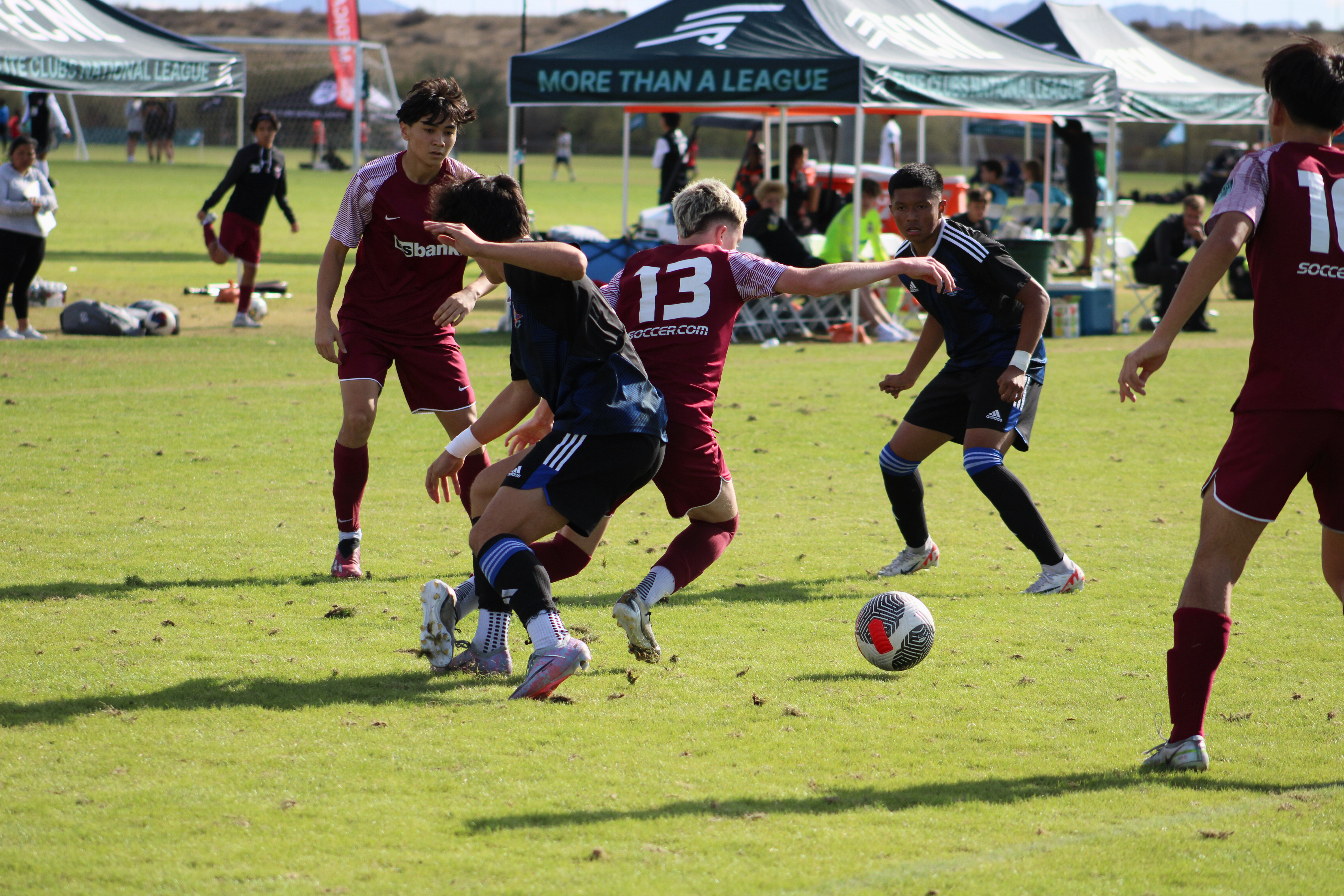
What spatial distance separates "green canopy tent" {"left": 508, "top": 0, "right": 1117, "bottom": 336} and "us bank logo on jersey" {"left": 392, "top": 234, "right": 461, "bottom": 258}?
335 inches

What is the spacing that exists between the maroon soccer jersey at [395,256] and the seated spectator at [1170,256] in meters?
12.1

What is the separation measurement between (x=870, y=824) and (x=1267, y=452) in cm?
149

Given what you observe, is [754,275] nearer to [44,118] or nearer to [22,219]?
[22,219]

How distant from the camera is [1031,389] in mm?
6086

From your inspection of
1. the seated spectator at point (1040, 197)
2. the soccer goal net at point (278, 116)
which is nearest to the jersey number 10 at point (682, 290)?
the seated spectator at point (1040, 197)

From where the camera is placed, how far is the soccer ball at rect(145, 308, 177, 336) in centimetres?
1370

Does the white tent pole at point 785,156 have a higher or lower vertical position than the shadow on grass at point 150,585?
higher

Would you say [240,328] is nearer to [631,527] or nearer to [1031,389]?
[631,527]

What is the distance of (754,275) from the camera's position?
4.60 meters

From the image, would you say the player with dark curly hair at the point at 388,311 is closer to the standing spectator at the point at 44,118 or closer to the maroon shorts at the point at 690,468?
the maroon shorts at the point at 690,468

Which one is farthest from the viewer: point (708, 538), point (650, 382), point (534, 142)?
point (534, 142)

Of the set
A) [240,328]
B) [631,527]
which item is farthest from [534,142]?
[631,527]

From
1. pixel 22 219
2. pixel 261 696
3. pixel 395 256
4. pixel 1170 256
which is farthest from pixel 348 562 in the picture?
pixel 1170 256

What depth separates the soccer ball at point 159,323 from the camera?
1370 cm
